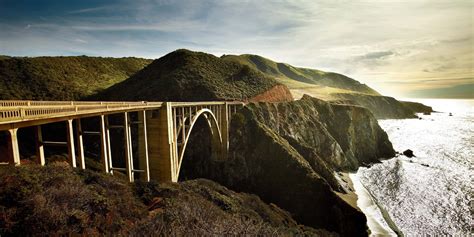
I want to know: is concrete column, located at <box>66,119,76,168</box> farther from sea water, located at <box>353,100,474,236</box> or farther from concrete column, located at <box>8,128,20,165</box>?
sea water, located at <box>353,100,474,236</box>

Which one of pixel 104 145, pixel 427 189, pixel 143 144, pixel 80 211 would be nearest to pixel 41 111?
pixel 80 211

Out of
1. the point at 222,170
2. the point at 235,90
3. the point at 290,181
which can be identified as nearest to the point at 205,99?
the point at 235,90

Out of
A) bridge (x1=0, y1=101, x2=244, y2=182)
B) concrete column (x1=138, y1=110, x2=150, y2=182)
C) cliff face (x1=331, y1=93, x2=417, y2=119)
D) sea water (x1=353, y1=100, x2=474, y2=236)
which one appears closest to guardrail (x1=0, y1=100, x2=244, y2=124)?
bridge (x1=0, y1=101, x2=244, y2=182)

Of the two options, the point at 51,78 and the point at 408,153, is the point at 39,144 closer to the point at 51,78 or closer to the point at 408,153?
the point at 51,78

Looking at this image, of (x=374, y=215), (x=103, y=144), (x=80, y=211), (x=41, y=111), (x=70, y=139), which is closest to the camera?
(x=80, y=211)

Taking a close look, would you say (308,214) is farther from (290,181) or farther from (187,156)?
(187,156)

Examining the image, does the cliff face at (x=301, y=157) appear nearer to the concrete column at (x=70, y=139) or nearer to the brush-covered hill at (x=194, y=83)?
the brush-covered hill at (x=194, y=83)
